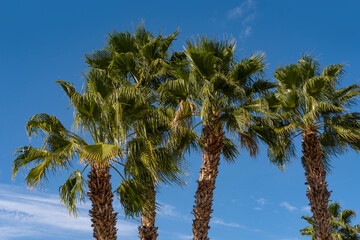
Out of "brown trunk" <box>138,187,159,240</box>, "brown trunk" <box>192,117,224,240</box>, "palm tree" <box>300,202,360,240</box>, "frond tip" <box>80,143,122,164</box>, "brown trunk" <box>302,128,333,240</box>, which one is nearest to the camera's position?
"frond tip" <box>80,143,122,164</box>

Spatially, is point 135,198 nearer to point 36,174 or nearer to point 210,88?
point 36,174

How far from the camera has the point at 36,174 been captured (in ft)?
35.0

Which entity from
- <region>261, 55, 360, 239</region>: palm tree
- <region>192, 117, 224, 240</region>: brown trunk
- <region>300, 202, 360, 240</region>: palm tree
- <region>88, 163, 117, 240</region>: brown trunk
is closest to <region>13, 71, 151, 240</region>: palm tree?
<region>88, 163, 117, 240</region>: brown trunk

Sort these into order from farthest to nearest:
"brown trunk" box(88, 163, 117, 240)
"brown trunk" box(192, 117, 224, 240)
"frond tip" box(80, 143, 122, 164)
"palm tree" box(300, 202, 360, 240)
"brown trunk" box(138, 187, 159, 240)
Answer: "palm tree" box(300, 202, 360, 240) → "brown trunk" box(138, 187, 159, 240) → "brown trunk" box(192, 117, 224, 240) → "brown trunk" box(88, 163, 117, 240) → "frond tip" box(80, 143, 122, 164)

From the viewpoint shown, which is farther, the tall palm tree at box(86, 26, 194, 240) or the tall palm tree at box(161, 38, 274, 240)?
the tall palm tree at box(86, 26, 194, 240)

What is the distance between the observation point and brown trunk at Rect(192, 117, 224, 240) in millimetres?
11602

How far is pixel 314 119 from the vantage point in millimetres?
14625

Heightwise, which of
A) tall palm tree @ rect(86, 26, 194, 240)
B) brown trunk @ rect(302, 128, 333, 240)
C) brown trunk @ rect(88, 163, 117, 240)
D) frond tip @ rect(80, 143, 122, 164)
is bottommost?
brown trunk @ rect(88, 163, 117, 240)

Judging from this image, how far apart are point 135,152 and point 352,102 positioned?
9.20 metres

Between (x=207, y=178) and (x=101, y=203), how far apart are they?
10.6 ft

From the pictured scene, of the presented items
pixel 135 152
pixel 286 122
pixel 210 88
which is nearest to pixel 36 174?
pixel 135 152

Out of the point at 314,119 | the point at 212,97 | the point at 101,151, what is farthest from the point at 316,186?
the point at 101,151

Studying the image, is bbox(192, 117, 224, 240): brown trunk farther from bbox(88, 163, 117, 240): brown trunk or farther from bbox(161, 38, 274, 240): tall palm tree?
bbox(88, 163, 117, 240): brown trunk

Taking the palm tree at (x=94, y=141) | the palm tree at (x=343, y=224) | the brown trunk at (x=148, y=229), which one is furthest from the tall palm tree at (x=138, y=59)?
→ the palm tree at (x=343, y=224)
